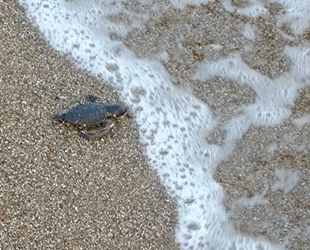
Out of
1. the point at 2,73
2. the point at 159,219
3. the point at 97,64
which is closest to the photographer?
the point at 159,219

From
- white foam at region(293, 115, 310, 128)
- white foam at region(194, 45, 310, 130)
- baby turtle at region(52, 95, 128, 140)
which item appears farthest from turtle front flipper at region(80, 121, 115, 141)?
white foam at region(293, 115, 310, 128)

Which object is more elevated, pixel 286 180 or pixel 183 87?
pixel 183 87

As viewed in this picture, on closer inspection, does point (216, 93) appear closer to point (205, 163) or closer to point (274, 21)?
point (205, 163)

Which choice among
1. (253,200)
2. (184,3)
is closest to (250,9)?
(184,3)

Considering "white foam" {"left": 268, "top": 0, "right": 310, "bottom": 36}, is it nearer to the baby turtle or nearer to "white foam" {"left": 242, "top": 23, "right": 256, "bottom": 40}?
"white foam" {"left": 242, "top": 23, "right": 256, "bottom": 40}

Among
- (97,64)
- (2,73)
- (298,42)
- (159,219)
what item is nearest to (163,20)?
(97,64)

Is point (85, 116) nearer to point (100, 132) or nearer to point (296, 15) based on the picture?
point (100, 132)
